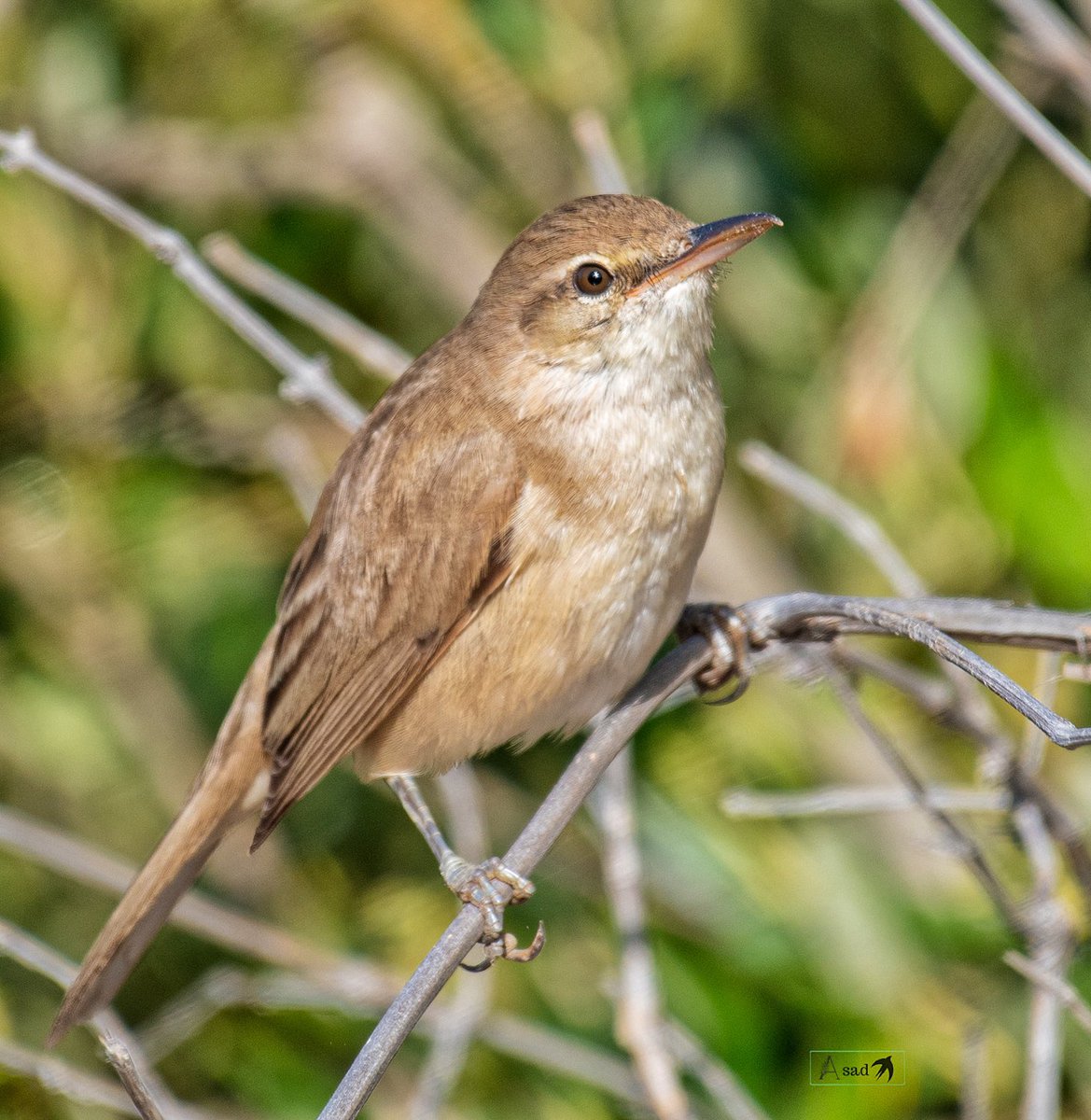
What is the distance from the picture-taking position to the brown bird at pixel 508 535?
3328 mm

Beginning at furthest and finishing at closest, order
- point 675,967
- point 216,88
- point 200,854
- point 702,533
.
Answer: point 216,88, point 675,967, point 200,854, point 702,533

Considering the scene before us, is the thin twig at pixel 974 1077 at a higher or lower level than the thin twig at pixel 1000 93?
lower

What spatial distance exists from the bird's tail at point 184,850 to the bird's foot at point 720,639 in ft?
3.41

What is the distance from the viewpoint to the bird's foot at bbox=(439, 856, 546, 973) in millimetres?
3076

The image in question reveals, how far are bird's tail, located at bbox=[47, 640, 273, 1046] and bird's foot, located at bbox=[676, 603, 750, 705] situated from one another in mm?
1038

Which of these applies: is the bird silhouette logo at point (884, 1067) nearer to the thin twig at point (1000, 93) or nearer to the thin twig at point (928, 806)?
the thin twig at point (928, 806)

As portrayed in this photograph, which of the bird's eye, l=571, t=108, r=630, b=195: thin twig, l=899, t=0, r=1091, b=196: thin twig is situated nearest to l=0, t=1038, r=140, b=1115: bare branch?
the bird's eye

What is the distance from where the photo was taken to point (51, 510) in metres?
4.71

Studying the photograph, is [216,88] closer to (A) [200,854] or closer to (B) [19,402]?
(B) [19,402]

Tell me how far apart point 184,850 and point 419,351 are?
202 centimetres

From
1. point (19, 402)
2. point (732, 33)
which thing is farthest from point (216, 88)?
point (732, 33)

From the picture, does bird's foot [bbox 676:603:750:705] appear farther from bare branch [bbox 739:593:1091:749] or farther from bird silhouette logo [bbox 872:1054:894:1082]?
bird silhouette logo [bbox 872:1054:894:1082]

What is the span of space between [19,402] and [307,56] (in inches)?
55.7

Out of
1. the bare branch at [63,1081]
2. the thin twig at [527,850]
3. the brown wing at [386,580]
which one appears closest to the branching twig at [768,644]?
the thin twig at [527,850]
